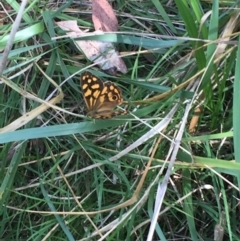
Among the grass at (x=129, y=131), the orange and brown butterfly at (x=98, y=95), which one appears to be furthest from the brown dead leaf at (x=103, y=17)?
the orange and brown butterfly at (x=98, y=95)

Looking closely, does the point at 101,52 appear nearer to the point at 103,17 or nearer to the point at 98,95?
the point at 103,17

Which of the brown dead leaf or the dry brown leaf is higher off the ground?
the brown dead leaf

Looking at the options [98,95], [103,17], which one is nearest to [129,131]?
[98,95]

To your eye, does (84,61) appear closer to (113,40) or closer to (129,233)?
(113,40)

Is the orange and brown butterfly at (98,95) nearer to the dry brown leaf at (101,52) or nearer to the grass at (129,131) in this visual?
the grass at (129,131)

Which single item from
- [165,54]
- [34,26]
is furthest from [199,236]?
[34,26]

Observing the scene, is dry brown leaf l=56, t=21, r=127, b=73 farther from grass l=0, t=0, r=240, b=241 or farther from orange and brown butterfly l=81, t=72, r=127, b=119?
orange and brown butterfly l=81, t=72, r=127, b=119

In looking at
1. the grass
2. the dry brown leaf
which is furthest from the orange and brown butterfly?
the dry brown leaf
